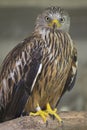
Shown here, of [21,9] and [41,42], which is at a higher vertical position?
[21,9]

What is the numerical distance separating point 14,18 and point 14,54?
1.62m

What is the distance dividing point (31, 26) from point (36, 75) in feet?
5.68

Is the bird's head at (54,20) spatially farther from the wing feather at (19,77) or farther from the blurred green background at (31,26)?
the blurred green background at (31,26)

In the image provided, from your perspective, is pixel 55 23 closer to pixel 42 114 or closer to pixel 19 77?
pixel 19 77

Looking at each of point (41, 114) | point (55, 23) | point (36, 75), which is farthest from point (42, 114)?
point (55, 23)

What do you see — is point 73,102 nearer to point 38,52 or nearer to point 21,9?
point 21,9

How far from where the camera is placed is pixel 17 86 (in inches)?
136

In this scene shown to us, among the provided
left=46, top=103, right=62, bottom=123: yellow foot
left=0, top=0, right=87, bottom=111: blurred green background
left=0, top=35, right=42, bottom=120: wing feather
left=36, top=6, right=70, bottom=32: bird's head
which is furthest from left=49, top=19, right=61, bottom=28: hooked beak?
left=0, top=0, right=87, bottom=111: blurred green background

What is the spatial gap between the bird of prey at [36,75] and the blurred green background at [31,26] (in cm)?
145

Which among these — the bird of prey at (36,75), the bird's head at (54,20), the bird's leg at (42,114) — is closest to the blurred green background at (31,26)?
the bird's head at (54,20)

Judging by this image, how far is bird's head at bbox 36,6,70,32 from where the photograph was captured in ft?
11.9

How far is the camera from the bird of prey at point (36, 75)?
3422 mm

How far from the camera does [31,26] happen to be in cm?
511

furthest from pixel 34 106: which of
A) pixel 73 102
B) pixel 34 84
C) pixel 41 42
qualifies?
pixel 73 102
